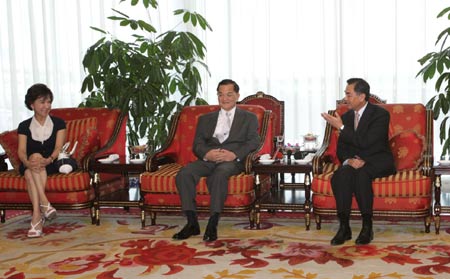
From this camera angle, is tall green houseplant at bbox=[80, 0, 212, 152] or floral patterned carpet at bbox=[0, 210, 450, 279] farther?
tall green houseplant at bbox=[80, 0, 212, 152]

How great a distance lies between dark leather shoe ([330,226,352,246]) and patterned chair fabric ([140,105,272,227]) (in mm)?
734

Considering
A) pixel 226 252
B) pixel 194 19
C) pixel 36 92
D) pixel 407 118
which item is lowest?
pixel 226 252

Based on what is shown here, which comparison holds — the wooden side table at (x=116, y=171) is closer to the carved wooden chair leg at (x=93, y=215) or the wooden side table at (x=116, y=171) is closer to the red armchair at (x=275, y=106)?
the carved wooden chair leg at (x=93, y=215)

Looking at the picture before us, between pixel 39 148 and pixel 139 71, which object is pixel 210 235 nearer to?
pixel 39 148

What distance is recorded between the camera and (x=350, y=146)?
4.63 m

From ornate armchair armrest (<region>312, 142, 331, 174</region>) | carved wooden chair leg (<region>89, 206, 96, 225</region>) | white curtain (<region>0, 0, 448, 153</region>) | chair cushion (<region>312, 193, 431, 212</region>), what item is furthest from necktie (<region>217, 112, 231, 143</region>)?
white curtain (<region>0, 0, 448, 153</region>)

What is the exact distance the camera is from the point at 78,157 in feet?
17.3

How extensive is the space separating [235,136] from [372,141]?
107 cm

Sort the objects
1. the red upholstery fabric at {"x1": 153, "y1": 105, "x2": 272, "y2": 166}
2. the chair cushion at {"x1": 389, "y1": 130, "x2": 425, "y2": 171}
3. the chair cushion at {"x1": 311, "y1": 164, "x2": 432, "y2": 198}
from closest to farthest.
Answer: the chair cushion at {"x1": 311, "y1": 164, "x2": 432, "y2": 198}
the chair cushion at {"x1": 389, "y1": 130, "x2": 425, "y2": 171}
the red upholstery fabric at {"x1": 153, "y1": 105, "x2": 272, "y2": 166}

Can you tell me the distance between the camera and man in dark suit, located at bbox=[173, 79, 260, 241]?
4.52 m

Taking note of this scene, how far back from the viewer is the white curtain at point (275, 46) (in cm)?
724

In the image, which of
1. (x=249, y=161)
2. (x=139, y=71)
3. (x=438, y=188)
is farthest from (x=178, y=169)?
(x=438, y=188)

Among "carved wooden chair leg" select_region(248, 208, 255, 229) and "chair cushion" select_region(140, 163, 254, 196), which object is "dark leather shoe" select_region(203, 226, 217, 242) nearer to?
"chair cushion" select_region(140, 163, 254, 196)

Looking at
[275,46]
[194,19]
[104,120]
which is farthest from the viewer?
[275,46]
